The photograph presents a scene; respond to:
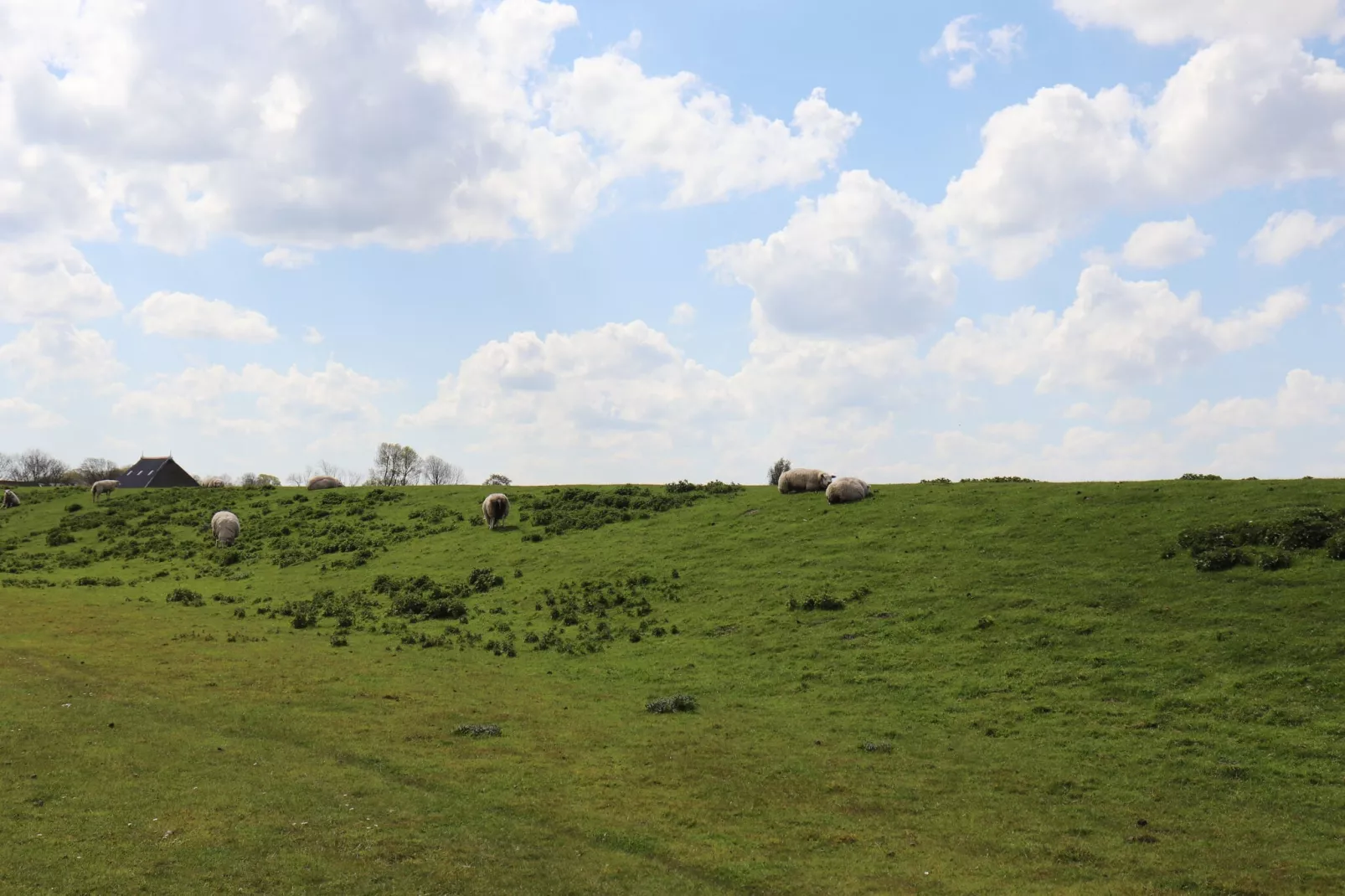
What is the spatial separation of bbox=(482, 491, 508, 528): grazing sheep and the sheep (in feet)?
58.5

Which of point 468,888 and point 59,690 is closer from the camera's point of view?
point 468,888

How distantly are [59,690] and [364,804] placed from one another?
1359 cm

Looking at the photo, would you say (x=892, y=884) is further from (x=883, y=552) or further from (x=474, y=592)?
(x=474, y=592)

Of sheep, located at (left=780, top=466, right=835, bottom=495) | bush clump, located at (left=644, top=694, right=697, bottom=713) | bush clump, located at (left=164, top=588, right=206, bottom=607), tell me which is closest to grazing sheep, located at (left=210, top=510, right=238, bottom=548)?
bush clump, located at (left=164, top=588, right=206, bottom=607)

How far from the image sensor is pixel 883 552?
37406 mm

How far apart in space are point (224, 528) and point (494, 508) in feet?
67.6

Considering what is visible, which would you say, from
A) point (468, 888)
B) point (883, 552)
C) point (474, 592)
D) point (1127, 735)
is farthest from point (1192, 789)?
point (474, 592)

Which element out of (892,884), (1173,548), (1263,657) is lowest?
(892,884)

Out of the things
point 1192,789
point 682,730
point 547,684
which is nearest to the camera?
point 1192,789

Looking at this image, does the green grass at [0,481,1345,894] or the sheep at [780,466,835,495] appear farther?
the sheep at [780,466,835,495]

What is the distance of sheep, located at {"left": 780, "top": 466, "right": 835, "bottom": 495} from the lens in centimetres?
5056

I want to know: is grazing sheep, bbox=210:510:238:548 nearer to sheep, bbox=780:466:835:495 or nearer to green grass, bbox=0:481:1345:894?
green grass, bbox=0:481:1345:894

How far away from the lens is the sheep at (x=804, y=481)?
5056cm

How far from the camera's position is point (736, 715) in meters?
24.2
